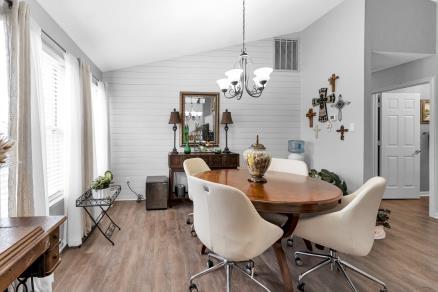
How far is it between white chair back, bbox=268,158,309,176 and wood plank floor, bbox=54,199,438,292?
0.83 m

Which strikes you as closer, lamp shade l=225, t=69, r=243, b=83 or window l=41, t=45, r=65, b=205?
window l=41, t=45, r=65, b=205

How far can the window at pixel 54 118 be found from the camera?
2.72 metres

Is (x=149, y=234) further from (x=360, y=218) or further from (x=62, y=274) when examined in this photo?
(x=360, y=218)

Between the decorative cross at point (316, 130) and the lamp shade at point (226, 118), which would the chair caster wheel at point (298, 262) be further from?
the lamp shade at point (226, 118)

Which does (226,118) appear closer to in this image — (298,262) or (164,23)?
(164,23)

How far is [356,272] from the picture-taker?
2367 millimetres

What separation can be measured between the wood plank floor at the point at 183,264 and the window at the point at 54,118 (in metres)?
0.75

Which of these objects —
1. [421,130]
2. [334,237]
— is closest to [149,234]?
[334,237]

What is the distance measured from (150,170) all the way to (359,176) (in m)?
3.48

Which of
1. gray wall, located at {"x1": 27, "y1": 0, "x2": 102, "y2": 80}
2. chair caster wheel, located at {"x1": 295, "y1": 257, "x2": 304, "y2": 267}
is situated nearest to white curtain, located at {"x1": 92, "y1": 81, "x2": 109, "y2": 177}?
gray wall, located at {"x1": 27, "y1": 0, "x2": 102, "y2": 80}

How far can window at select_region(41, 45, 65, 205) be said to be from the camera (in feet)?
8.91

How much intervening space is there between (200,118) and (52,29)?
287 cm

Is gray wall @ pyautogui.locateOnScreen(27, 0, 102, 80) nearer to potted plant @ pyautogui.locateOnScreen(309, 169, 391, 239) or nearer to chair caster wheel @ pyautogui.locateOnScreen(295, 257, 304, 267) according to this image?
chair caster wheel @ pyautogui.locateOnScreen(295, 257, 304, 267)

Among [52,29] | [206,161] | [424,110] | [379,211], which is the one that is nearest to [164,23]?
[52,29]
